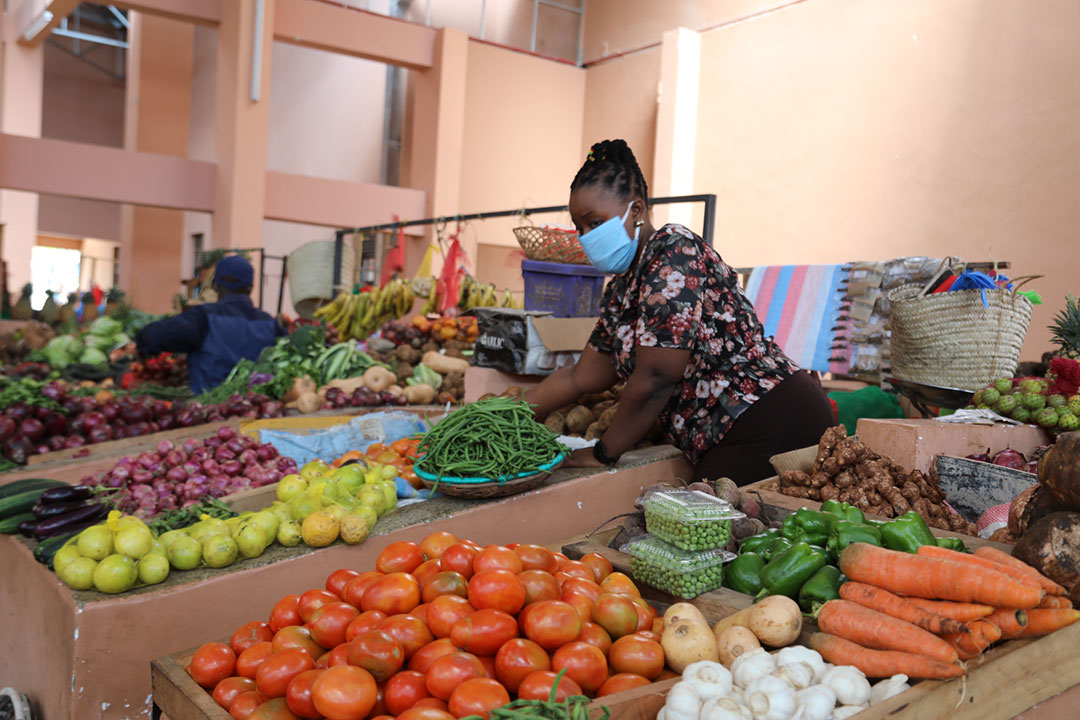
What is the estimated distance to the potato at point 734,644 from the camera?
1.67 meters

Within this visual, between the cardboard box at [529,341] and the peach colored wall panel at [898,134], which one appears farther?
the peach colored wall panel at [898,134]

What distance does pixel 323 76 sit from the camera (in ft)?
50.5

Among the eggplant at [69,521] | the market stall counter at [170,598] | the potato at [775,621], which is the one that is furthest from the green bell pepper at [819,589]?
the eggplant at [69,521]

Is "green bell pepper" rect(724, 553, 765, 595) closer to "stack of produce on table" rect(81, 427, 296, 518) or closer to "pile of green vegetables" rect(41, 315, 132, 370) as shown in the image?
"stack of produce on table" rect(81, 427, 296, 518)

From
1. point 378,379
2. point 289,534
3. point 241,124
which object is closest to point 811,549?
point 289,534

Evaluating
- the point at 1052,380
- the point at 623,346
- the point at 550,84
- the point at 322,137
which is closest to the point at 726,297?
the point at 623,346

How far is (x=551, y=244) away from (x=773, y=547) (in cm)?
286

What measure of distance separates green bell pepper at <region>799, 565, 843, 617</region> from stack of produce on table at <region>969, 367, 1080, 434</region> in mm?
1904

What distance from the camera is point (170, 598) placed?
2387mm

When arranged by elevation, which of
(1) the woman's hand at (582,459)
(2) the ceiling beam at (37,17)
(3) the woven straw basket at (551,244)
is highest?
(2) the ceiling beam at (37,17)

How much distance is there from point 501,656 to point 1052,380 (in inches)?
121

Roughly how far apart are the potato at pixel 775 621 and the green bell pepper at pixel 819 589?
0.13 m

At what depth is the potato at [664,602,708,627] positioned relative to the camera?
1.72 metres

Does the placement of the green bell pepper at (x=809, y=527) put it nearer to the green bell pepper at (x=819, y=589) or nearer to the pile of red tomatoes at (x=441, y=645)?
the green bell pepper at (x=819, y=589)
